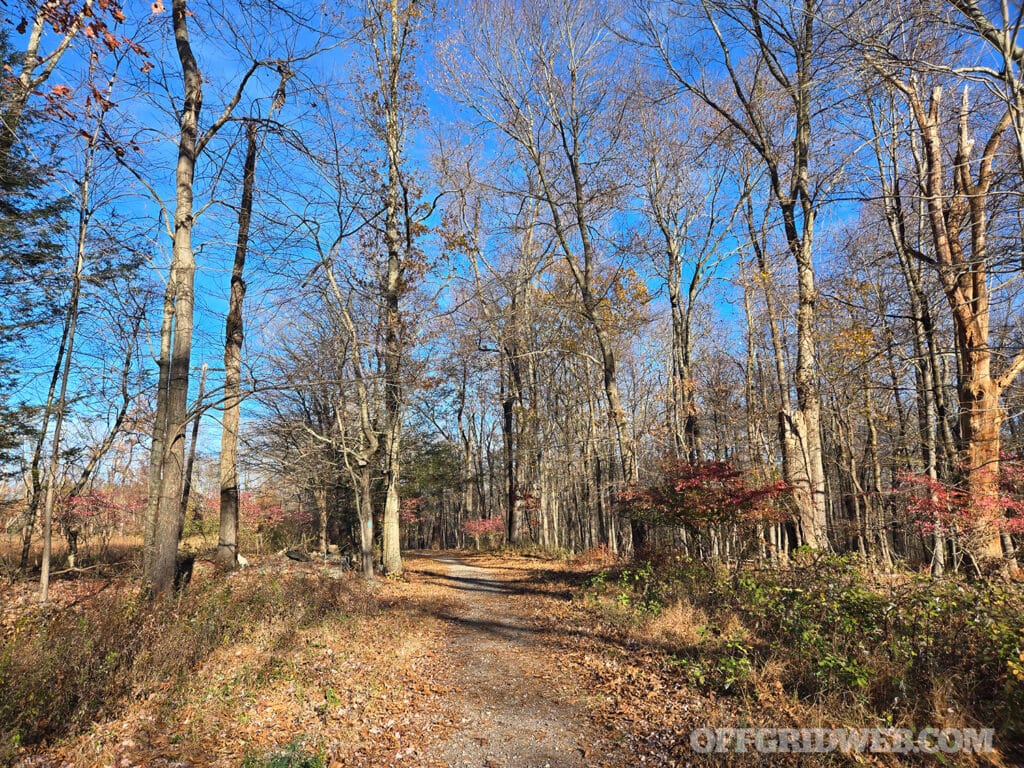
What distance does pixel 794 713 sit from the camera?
435cm

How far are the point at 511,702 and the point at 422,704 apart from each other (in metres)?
0.98

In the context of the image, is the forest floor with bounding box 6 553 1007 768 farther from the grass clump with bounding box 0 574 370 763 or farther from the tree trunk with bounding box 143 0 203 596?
the tree trunk with bounding box 143 0 203 596

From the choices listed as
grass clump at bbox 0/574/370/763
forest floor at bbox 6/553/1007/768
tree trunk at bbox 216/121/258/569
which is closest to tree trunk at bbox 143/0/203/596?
grass clump at bbox 0/574/370/763

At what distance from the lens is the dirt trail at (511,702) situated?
4.33 m

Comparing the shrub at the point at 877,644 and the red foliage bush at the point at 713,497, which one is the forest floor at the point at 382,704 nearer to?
the shrub at the point at 877,644

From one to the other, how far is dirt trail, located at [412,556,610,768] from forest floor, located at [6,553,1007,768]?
0.02 metres

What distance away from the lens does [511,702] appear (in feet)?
17.8

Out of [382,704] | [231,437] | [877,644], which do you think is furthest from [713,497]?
[231,437]

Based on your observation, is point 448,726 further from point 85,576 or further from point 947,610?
point 85,576

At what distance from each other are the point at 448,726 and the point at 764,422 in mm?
16839

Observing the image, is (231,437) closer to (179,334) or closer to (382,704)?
(179,334)

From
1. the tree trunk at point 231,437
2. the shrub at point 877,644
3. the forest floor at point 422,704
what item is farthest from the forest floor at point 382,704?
the tree trunk at point 231,437

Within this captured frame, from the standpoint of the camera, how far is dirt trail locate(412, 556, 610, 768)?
433cm

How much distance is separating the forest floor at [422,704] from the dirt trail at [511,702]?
0.06 ft
